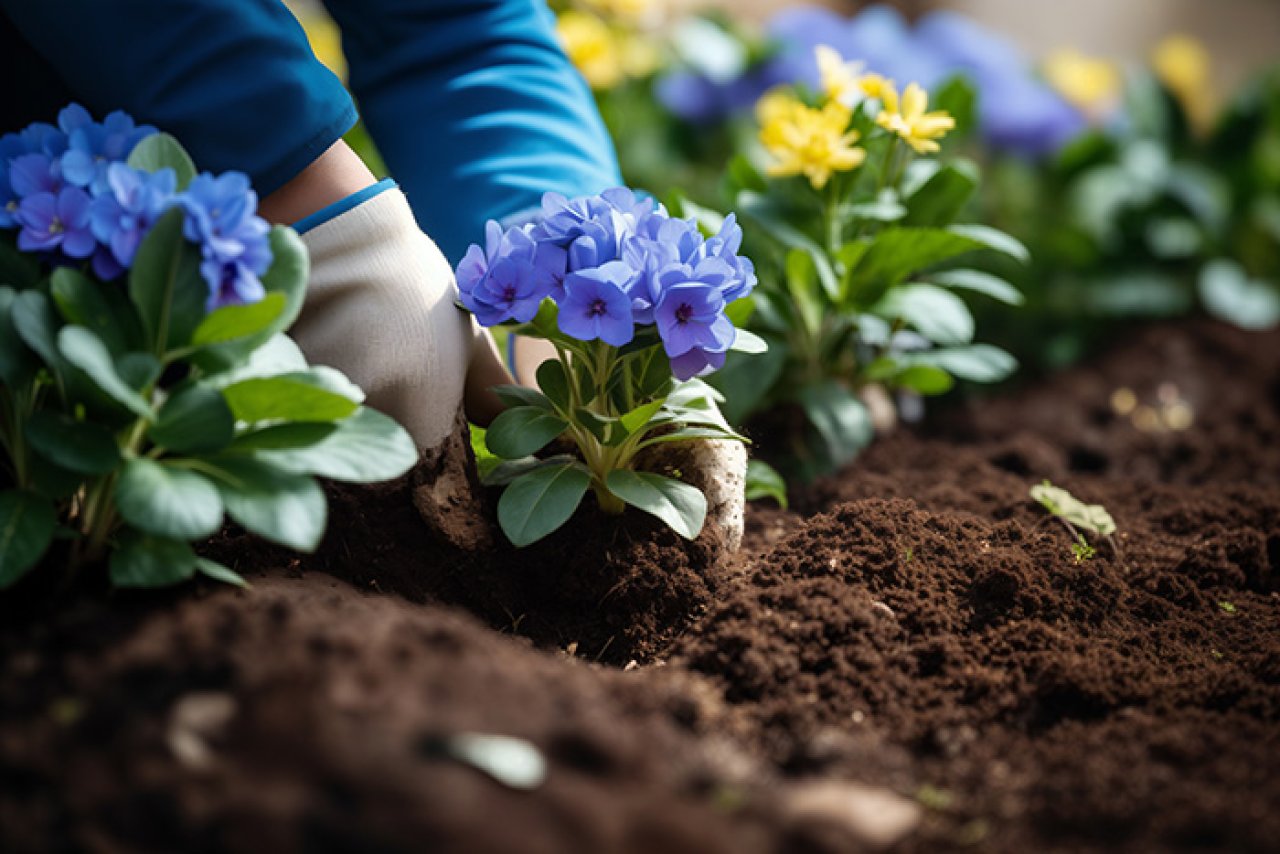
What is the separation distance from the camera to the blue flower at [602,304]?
1438 mm

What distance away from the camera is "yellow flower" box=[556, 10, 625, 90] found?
134 inches

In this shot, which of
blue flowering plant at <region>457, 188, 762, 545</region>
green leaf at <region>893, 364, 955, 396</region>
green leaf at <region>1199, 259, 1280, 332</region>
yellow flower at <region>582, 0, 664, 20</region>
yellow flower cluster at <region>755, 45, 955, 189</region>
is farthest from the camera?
yellow flower at <region>582, 0, 664, 20</region>

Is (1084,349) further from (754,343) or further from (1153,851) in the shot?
(1153,851)

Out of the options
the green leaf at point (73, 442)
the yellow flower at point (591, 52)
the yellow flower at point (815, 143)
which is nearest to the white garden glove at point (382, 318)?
the green leaf at point (73, 442)

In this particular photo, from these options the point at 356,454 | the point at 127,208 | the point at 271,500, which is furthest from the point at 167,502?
the point at 127,208

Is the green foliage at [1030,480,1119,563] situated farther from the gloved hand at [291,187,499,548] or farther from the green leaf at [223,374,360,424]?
the green leaf at [223,374,360,424]

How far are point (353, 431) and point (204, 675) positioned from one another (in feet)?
1.11

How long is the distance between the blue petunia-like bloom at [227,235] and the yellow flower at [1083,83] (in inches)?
133

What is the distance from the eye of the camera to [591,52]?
342 centimetres

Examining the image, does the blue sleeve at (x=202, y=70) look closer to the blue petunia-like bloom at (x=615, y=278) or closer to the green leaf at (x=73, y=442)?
the blue petunia-like bloom at (x=615, y=278)

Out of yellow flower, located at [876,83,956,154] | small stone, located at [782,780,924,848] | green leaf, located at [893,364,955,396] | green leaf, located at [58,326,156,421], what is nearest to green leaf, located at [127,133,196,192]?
green leaf, located at [58,326,156,421]

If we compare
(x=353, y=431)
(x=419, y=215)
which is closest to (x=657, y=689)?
(x=353, y=431)

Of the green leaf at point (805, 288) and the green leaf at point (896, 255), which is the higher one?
the green leaf at point (896, 255)

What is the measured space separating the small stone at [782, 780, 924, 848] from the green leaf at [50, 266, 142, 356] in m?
0.83
